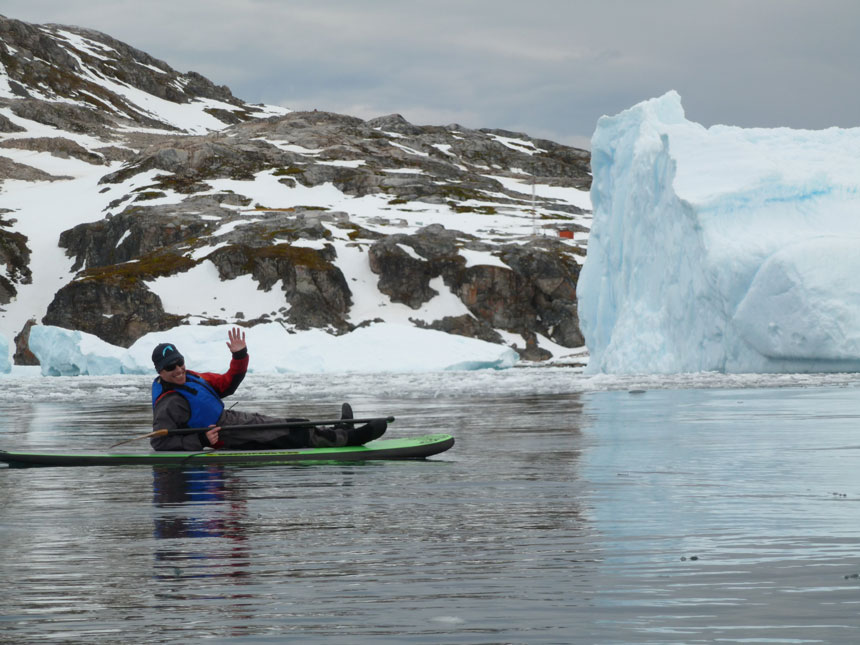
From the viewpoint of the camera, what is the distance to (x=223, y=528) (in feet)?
26.2

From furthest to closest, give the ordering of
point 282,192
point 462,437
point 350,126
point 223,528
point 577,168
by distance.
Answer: point 577,168
point 350,126
point 282,192
point 462,437
point 223,528

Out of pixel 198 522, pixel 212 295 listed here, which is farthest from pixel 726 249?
pixel 212 295

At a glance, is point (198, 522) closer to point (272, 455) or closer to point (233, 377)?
point (272, 455)

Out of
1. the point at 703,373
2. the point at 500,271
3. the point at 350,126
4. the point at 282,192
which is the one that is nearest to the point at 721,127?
the point at 703,373

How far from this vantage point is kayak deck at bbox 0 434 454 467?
41.6 ft

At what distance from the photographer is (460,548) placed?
6824 millimetres

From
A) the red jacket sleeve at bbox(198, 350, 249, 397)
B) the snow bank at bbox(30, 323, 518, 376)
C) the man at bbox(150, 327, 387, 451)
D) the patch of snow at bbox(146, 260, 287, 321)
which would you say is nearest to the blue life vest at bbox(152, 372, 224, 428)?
the man at bbox(150, 327, 387, 451)

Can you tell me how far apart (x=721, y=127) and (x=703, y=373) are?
978 centimetres

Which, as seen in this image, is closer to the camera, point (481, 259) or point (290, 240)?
point (481, 259)

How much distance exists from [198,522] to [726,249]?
26981 millimetres

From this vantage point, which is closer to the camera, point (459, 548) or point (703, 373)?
point (459, 548)

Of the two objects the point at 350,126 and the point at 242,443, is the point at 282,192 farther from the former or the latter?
the point at 242,443

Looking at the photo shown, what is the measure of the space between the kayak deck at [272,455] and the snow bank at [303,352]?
3882 cm

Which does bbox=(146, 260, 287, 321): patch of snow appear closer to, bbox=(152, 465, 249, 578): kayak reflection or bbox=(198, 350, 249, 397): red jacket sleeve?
bbox=(198, 350, 249, 397): red jacket sleeve
